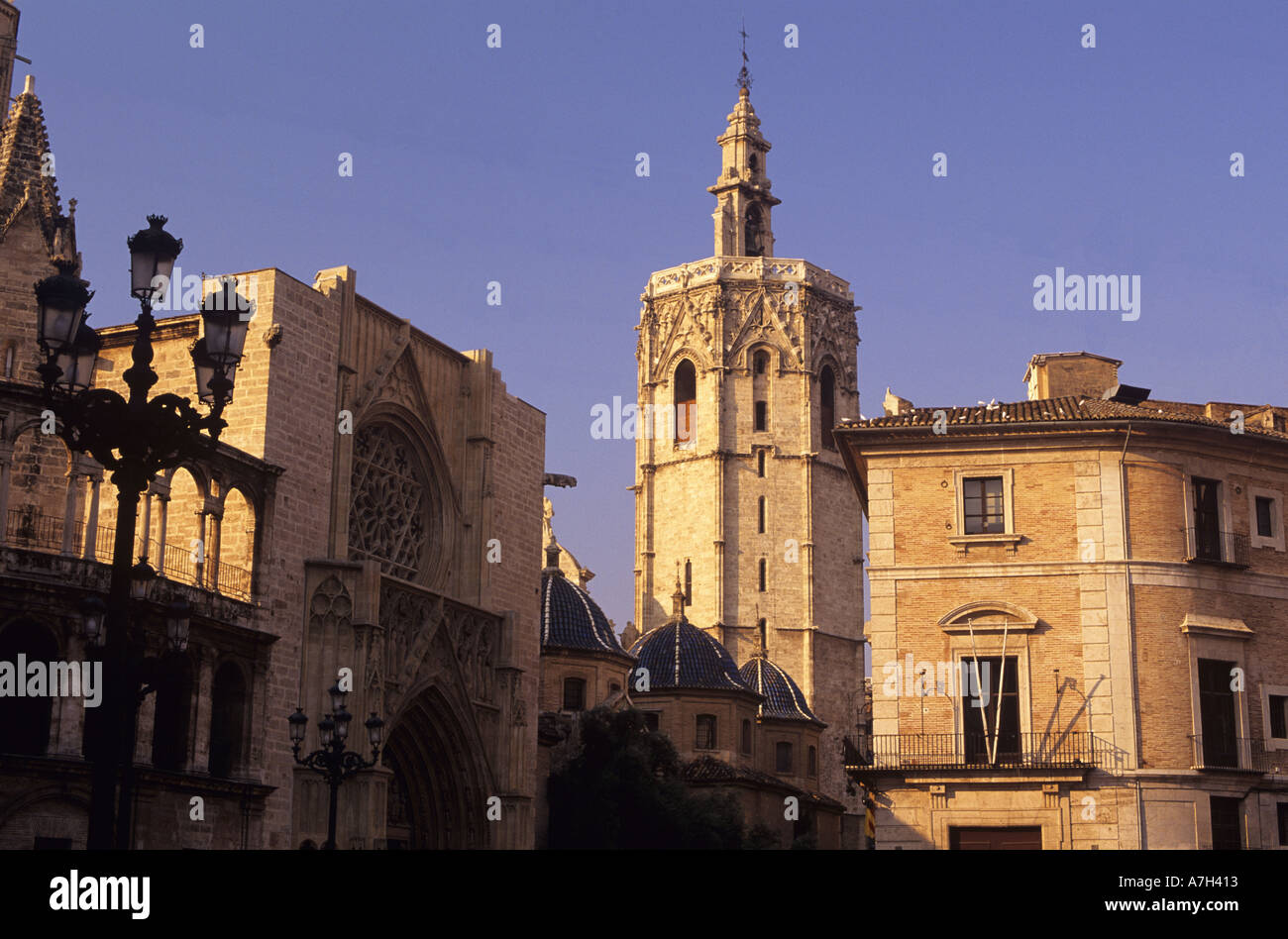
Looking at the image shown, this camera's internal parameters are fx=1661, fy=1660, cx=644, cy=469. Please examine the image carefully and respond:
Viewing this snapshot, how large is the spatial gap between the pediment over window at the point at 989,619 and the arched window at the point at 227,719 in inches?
525

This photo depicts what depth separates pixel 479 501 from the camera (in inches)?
1614

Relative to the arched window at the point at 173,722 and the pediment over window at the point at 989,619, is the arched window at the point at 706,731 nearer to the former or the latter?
the pediment over window at the point at 989,619

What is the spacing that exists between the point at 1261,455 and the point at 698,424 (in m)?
47.5

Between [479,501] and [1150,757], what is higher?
[479,501]

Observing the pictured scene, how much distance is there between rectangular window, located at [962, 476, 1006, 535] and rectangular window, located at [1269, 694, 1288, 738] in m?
5.87

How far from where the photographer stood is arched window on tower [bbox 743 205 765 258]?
83.5m

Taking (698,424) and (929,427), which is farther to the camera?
(698,424)

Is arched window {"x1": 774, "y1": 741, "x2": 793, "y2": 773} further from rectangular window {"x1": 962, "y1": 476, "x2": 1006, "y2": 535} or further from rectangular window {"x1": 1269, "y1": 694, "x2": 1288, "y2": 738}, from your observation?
rectangular window {"x1": 1269, "y1": 694, "x2": 1288, "y2": 738}

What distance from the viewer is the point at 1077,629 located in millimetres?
30031
